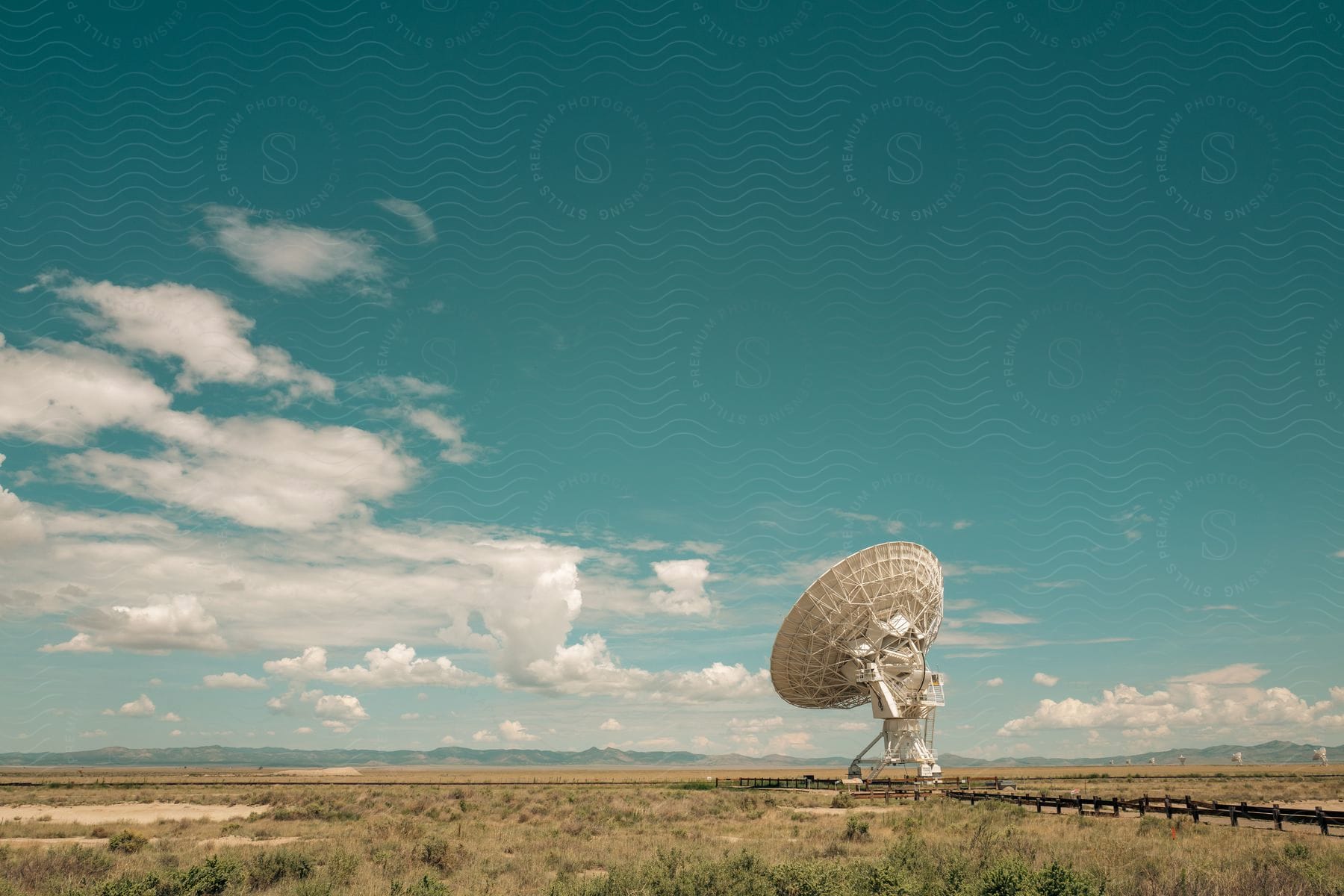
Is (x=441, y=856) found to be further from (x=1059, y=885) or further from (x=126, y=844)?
(x=1059, y=885)

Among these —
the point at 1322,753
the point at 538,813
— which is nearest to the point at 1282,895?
the point at 538,813

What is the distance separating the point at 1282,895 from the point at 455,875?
16985 millimetres

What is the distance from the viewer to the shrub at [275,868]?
18.0 meters

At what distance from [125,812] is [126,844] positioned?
A: 21655 millimetres

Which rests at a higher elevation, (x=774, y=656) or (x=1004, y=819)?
(x=774, y=656)

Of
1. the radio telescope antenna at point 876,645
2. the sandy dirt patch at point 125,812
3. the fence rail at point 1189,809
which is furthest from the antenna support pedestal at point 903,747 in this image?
the sandy dirt patch at point 125,812

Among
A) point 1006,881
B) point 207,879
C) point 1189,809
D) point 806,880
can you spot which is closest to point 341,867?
point 207,879

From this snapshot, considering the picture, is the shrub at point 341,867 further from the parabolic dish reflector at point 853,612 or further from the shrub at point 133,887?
the parabolic dish reflector at point 853,612

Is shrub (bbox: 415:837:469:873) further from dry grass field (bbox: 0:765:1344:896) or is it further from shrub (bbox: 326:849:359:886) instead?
shrub (bbox: 326:849:359:886)

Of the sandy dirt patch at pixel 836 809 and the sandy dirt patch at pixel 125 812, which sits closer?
the sandy dirt patch at pixel 125 812

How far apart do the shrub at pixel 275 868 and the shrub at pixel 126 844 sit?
6.27m

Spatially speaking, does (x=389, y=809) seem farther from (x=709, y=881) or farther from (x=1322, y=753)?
(x=1322, y=753)

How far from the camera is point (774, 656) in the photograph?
54.2 meters

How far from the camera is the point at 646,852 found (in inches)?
879
